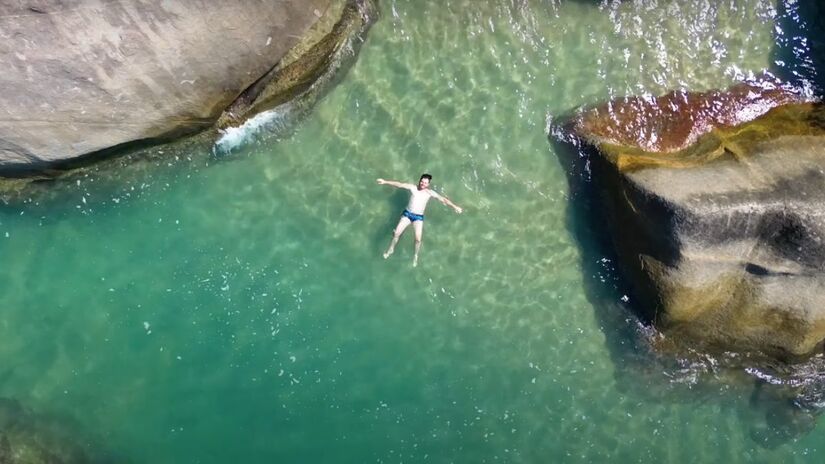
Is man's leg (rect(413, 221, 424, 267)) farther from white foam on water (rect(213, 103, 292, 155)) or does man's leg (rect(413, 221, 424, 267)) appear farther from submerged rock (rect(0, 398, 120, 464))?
submerged rock (rect(0, 398, 120, 464))

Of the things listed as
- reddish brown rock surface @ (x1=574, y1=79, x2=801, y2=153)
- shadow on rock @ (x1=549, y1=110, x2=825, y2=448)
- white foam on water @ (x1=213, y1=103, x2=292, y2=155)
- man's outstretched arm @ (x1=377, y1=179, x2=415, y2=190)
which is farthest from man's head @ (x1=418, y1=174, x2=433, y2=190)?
reddish brown rock surface @ (x1=574, y1=79, x2=801, y2=153)

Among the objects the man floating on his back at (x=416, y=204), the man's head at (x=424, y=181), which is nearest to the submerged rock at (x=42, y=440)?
the man floating on his back at (x=416, y=204)

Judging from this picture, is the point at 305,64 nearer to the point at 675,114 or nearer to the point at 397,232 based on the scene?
the point at 397,232

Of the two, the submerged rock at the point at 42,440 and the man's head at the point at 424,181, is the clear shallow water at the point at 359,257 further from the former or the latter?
the man's head at the point at 424,181

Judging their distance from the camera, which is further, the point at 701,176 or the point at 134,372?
the point at 134,372

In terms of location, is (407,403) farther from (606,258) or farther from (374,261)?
(606,258)

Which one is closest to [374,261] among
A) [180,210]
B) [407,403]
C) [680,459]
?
[407,403]

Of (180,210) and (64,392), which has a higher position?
(180,210)

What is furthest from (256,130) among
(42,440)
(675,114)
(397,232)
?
(675,114)
